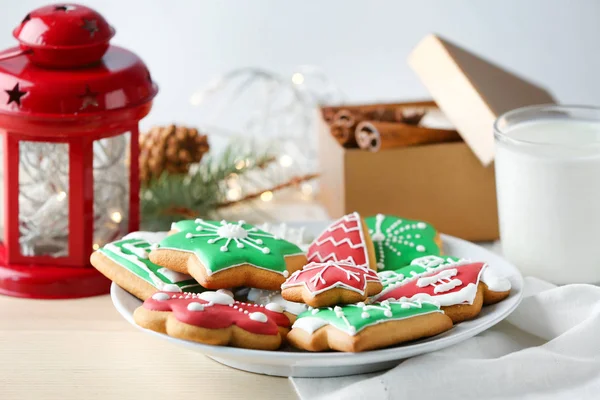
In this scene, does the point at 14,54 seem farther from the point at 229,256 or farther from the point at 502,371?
the point at 502,371

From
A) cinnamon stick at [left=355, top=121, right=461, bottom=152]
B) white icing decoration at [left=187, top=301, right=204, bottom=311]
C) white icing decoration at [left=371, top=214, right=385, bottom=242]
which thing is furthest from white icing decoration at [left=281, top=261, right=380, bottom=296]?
cinnamon stick at [left=355, top=121, right=461, bottom=152]

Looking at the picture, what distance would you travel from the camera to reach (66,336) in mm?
992

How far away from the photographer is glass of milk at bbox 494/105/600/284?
1.07 metres

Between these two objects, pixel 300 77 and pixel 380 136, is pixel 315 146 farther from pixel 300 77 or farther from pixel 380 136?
pixel 380 136

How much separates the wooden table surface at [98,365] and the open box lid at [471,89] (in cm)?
55

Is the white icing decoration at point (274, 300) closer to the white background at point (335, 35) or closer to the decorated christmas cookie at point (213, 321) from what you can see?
the decorated christmas cookie at point (213, 321)

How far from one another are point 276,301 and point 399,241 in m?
0.22

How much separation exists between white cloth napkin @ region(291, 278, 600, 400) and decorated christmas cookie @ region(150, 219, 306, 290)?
121 mm

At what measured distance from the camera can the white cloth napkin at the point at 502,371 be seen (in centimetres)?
83

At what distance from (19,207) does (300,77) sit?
681mm

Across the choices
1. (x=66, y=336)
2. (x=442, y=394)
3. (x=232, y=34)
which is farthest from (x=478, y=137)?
(x=232, y=34)

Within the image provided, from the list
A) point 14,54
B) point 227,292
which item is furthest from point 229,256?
point 14,54

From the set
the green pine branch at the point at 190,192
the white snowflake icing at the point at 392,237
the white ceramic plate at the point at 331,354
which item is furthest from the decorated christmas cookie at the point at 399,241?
the green pine branch at the point at 190,192

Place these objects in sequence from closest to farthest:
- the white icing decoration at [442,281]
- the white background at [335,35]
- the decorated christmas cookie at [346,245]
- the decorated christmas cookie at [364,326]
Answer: the decorated christmas cookie at [364,326]
the white icing decoration at [442,281]
the decorated christmas cookie at [346,245]
the white background at [335,35]
